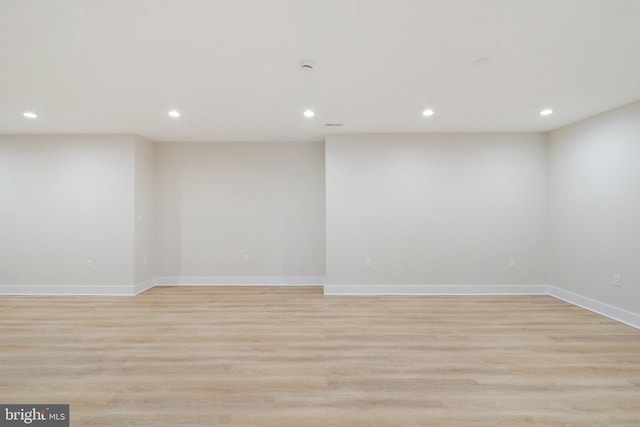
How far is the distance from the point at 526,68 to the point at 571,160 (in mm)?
2570

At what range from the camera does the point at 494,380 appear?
225 centimetres

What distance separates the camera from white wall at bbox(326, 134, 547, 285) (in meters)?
4.68

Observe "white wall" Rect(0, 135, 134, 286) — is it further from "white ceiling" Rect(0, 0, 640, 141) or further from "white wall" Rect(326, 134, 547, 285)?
"white wall" Rect(326, 134, 547, 285)

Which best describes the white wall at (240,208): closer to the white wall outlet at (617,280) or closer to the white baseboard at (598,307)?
the white baseboard at (598,307)

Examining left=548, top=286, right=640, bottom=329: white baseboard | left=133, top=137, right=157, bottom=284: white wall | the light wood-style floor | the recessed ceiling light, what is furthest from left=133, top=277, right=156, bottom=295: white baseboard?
left=548, top=286, right=640, bottom=329: white baseboard

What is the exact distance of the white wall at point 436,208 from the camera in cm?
468

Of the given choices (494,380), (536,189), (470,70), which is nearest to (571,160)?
(536,189)

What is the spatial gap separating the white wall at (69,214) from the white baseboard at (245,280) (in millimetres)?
714

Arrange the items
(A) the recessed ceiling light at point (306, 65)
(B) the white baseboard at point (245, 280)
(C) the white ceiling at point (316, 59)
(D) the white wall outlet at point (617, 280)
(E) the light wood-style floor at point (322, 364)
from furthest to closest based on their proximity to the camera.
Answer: (B) the white baseboard at point (245, 280) < (D) the white wall outlet at point (617, 280) < (A) the recessed ceiling light at point (306, 65) < (E) the light wood-style floor at point (322, 364) < (C) the white ceiling at point (316, 59)

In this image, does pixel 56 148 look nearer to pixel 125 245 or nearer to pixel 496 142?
pixel 125 245

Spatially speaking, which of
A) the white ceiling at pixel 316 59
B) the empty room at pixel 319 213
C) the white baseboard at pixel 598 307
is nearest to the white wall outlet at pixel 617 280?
the empty room at pixel 319 213

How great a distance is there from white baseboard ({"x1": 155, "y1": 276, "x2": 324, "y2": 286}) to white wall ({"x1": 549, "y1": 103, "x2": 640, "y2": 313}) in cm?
374

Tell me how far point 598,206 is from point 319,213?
3.85m

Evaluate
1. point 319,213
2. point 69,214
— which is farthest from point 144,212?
point 319,213
